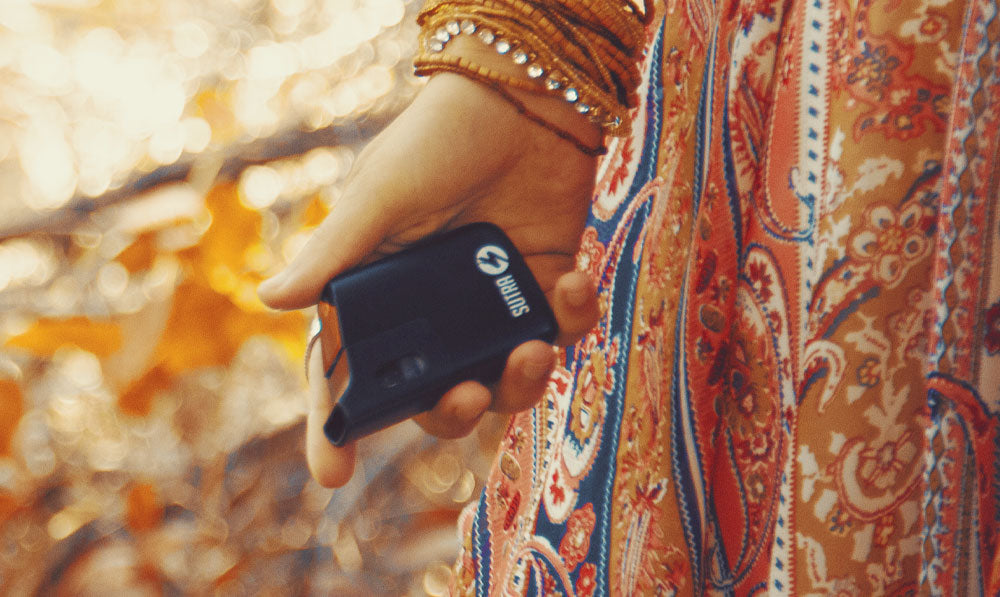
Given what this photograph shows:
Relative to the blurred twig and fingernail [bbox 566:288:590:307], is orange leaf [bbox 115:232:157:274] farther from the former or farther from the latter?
fingernail [bbox 566:288:590:307]

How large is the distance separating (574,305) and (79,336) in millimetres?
735

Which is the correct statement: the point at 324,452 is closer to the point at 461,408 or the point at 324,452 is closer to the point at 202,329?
the point at 461,408

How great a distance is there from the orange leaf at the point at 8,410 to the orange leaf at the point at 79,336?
0.16ft

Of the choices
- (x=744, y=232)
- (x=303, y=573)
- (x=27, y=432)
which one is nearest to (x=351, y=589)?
(x=303, y=573)

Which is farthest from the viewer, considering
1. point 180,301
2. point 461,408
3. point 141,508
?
point 141,508

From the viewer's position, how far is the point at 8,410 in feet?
2.82

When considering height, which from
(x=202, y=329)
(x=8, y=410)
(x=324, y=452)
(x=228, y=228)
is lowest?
(x=8, y=410)

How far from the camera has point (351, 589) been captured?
1043mm

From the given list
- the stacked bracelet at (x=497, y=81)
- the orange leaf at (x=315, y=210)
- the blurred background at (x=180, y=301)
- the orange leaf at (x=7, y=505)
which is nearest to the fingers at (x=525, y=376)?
the stacked bracelet at (x=497, y=81)

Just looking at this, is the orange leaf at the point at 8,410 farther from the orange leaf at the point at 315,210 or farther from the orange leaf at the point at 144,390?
the orange leaf at the point at 315,210

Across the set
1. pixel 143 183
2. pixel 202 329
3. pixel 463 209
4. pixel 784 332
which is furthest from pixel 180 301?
pixel 784 332

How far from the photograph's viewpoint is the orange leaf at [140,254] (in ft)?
2.90

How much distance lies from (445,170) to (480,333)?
8cm

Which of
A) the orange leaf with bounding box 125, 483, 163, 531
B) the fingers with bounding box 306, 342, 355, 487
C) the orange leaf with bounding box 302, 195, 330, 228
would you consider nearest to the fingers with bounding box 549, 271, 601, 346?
the fingers with bounding box 306, 342, 355, 487
